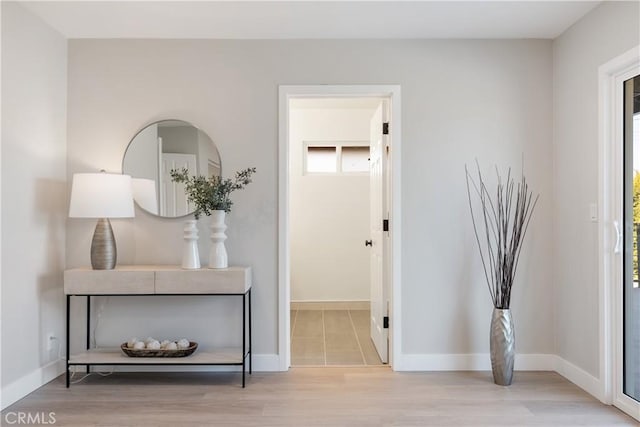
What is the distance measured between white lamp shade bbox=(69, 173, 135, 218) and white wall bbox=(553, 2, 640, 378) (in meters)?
2.93

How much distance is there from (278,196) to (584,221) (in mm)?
2018

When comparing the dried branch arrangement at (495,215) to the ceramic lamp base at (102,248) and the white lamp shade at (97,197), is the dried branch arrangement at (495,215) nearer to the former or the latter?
the white lamp shade at (97,197)

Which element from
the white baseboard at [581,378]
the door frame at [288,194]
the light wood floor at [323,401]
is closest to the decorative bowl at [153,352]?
the light wood floor at [323,401]

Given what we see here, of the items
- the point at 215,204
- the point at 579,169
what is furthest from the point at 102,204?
the point at 579,169

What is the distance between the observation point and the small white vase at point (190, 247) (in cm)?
304

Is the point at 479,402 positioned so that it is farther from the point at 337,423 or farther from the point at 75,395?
the point at 75,395

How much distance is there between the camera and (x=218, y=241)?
10.1 ft

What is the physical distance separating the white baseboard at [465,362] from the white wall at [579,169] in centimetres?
15

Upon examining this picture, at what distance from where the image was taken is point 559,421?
2.48 m

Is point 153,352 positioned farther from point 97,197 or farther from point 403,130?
point 403,130

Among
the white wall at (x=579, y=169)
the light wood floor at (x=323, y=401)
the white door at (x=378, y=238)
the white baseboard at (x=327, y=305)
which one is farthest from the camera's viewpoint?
the white baseboard at (x=327, y=305)

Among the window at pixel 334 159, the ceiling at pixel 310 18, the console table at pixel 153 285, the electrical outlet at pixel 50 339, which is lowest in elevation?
the electrical outlet at pixel 50 339

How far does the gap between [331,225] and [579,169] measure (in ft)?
10.1

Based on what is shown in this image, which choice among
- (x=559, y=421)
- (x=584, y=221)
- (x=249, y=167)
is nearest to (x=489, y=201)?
(x=584, y=221)
